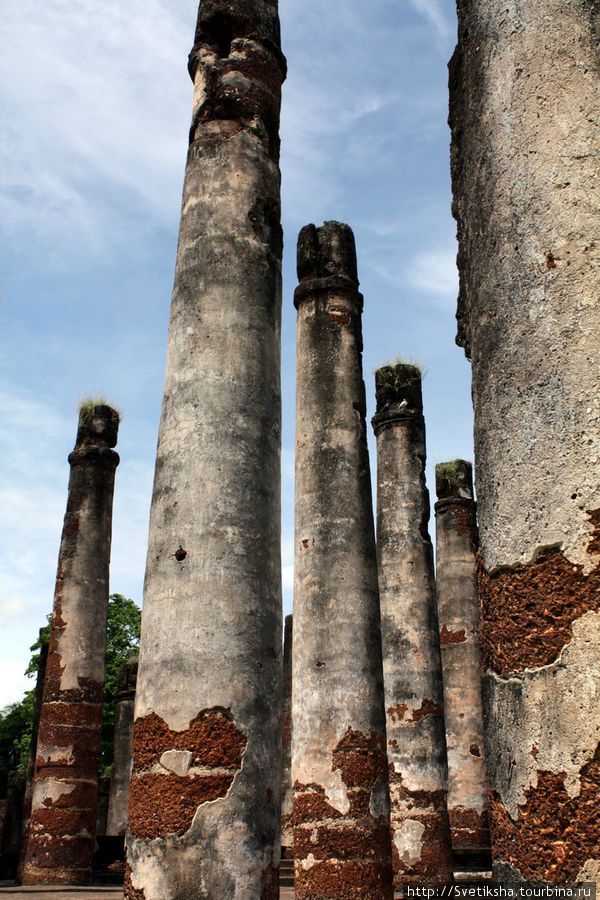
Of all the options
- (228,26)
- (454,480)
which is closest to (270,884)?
(228,26)

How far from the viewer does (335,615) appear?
26.1 ft

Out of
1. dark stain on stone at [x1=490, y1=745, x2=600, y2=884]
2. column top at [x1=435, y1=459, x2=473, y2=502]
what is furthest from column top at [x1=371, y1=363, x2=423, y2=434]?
dark stain on stone at [x1=490, y1=745, x2=600, y2=884]

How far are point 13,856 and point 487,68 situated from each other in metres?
15.4

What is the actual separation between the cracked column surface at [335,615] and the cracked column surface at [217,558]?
3.23 m

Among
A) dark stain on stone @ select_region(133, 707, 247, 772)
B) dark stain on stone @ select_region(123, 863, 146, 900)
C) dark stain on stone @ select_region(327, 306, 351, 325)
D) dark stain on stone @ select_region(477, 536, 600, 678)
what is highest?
dark stain on stone @ select_region(327, 306, 351, 325)

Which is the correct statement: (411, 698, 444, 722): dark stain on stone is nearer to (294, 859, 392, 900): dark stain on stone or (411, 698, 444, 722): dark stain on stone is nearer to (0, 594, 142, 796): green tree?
Result: (294, 859, 392, 900): dark stain on stone

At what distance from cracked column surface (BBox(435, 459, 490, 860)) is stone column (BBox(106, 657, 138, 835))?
21.7 feet

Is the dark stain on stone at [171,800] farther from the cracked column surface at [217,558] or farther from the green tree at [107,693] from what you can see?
the green tree at [107,693]

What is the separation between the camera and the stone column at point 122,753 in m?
17.4

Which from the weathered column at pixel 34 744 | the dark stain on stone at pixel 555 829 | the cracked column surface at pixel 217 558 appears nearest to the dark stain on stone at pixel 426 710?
the weathered column at pixel 34 744

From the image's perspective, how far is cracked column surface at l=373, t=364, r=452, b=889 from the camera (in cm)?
1076

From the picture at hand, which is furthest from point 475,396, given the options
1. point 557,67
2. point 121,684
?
point 121,684

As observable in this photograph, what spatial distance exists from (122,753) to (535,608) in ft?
56.2

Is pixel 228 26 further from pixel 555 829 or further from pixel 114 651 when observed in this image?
pixel 114 651
